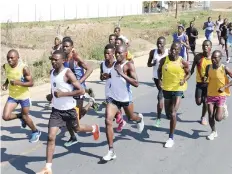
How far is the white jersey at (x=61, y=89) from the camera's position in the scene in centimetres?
609

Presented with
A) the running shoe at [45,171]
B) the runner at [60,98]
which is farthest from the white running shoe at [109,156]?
the running shoe at [45,171]

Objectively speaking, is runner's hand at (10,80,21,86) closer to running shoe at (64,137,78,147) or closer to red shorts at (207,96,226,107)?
running shoe at (64,137,78,147)

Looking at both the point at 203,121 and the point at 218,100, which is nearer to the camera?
the point at 218,100

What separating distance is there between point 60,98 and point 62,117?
0.91 feet

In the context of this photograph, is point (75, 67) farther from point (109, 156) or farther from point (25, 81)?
point (109, 156)

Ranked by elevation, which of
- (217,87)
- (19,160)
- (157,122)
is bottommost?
(19,160)

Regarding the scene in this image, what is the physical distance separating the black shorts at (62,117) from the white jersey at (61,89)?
0.19 ft

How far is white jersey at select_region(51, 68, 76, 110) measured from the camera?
20.0ft

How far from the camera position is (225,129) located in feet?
27.6

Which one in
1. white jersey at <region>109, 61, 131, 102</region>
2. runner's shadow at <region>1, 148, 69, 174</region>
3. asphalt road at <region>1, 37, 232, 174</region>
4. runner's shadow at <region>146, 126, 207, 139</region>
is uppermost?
white jersey at <region>109, 61, 131, 102</region>

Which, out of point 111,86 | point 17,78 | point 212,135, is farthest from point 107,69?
Result: point 212,135

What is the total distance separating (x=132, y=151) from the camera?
23.2 ft

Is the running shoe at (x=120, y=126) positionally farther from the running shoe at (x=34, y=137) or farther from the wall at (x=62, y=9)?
the wall at (x=62, y=9)

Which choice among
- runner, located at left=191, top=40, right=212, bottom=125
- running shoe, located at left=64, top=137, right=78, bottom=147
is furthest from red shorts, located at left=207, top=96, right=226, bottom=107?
running shoe, located at left=64, top=137, right=78, bottom=147
